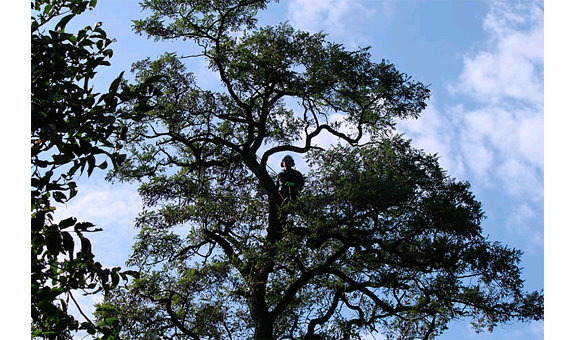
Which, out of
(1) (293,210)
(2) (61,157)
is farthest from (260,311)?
(2) (61,157)

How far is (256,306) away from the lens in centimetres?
928

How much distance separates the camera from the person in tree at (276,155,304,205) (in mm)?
9430

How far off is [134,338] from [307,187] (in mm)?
3398

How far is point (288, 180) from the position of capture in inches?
381

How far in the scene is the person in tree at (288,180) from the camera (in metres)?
9.43

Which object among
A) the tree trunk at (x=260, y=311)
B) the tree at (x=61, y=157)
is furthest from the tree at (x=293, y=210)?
the tree at (x=61, y=157)

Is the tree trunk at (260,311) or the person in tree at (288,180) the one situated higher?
the person in tree at (288,180)

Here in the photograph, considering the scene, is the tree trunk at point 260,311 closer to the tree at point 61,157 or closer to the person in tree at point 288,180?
the person in tree at point 288,180

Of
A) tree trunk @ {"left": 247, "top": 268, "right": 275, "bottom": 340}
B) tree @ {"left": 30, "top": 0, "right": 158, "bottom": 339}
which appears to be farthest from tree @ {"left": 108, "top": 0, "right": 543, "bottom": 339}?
tree @ {"left": 30, "top": 0, "right": 158, "bottom": 339}

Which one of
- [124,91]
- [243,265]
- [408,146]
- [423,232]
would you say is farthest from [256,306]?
[124,91]

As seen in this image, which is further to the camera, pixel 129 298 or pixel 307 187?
pixel 129 298

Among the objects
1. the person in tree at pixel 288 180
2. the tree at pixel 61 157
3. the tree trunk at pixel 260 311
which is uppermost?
the person in tree at pixel 288 180

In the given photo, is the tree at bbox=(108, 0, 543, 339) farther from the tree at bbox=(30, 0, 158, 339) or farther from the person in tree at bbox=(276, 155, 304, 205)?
the tree at bbox=(30, 0, 158, 339)

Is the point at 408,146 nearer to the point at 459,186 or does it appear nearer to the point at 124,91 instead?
the point at 459,186
